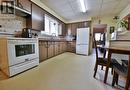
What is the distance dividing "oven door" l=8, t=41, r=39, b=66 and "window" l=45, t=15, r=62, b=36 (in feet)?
6.64

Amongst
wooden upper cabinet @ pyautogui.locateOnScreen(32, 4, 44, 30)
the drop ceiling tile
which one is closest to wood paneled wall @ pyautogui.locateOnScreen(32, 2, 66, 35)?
wooden upper cabinet @ pyautogui.locateOnScreen(32, 4, 44, 30)

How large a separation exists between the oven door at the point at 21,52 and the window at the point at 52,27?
2.02m

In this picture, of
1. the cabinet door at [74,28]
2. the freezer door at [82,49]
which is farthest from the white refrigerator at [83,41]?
the cabinet door at [74,28]

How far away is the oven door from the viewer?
1.90 meters

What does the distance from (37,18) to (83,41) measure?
124 inches

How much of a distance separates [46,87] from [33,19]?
2.50 metres

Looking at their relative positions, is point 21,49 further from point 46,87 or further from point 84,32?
point 84,32

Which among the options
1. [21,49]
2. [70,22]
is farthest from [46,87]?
[70,22]

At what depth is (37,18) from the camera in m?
3.25

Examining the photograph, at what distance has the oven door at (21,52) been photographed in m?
1.90

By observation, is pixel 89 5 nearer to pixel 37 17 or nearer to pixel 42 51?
pixel 37 17

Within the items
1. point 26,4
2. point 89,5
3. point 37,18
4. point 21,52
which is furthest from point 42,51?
point 89,5

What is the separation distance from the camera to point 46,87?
5.01 ft

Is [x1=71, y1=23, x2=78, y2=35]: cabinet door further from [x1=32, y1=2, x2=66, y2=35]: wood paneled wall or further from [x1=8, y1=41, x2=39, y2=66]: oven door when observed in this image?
[x1=8, y1=41, x2=39, y2=66]: oven door
